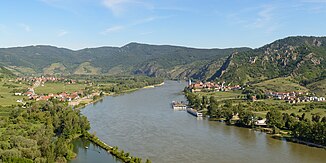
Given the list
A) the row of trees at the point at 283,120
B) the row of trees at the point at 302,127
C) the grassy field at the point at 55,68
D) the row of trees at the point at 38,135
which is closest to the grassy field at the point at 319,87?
the row of trees at the point at 283,120

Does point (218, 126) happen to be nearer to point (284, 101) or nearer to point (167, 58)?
point (284, 101)

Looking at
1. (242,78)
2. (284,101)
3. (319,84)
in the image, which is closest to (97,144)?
(284,101)

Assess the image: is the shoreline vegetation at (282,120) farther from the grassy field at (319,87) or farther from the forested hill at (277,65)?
the forested hill at (277,65)

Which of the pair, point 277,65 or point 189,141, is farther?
point 277,65

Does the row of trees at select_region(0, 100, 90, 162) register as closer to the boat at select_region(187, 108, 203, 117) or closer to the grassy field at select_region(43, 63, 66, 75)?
the boat at select_region(187, 108, 203, 117)

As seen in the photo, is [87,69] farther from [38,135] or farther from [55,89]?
[38,135]

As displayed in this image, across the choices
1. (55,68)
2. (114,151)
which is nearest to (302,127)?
(114,151)
